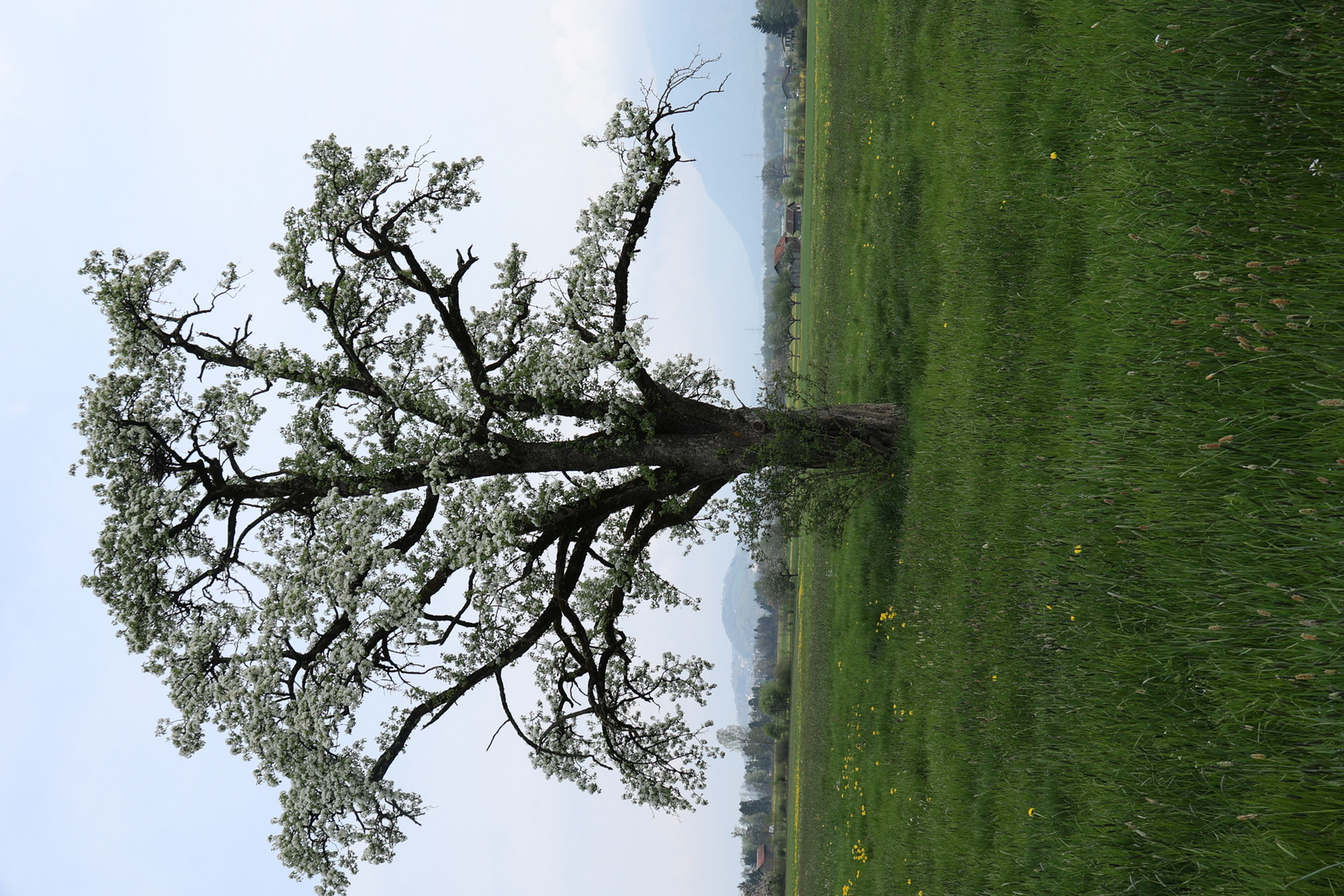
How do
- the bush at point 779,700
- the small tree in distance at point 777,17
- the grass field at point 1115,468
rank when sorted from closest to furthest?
1. the grass field at point 1115,468
2. the bush at point 779,700
3. the small tree in distance at point 777,17

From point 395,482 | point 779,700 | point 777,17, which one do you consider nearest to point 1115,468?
point 395,482

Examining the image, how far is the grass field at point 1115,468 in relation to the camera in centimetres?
668

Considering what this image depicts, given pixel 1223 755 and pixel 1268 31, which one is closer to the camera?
pixel 1223 755

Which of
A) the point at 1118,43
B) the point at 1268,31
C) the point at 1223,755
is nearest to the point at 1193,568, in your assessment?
the point at 1223,755

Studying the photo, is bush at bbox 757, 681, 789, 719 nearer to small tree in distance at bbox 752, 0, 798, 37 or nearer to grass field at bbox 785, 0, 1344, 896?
grass field at bbox 785, 0, 1344, 896

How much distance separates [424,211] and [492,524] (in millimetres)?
5949

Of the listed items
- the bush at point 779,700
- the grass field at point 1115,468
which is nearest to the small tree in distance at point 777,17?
the bush at point 779,700

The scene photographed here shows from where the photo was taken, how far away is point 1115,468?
925 centimetres

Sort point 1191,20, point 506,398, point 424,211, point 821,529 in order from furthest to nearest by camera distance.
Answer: point 821,529 < point 424,211 < point 506,398 < point 1191,20

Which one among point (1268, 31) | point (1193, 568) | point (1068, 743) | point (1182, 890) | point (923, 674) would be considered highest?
point (1268, 31)

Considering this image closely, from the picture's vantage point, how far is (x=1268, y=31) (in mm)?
7777

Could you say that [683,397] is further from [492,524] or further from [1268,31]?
[1268,31]

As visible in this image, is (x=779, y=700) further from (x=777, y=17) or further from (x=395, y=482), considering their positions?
(x=777, y=17)

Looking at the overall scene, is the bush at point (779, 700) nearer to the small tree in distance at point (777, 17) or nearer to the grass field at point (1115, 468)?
the grass field at point (1115, 468)
